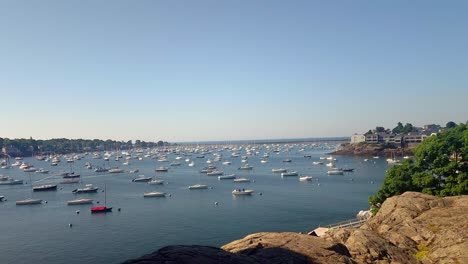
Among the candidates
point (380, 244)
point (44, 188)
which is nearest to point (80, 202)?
point (44, 188)

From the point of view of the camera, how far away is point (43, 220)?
67.6 meters

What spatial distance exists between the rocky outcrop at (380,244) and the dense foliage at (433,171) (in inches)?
423

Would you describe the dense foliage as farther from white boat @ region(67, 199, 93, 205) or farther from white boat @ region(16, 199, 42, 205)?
white boat @ region(16, 199, 42, 205)

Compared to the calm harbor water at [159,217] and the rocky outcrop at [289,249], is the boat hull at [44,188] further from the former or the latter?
the rocky outcrop at [289,249]

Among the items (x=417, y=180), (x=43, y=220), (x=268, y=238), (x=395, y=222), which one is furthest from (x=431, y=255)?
(x=43, y=220)

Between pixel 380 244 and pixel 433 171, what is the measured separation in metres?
23.6

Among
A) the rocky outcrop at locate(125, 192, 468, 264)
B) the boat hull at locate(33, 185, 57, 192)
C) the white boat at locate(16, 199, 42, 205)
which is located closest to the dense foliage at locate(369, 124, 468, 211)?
the rocky outcrop at locate(125, 192, 468, 264)

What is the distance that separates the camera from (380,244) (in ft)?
72.9

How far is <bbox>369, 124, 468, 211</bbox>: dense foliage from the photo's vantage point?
3897 cm

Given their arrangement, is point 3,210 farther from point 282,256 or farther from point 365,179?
point 365,179

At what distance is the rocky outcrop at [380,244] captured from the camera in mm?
15656

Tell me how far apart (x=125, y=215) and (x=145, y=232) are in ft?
44.9

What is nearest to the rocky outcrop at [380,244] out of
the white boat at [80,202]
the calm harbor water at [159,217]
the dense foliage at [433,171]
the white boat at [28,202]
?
A: the dense foliage at [433,171]

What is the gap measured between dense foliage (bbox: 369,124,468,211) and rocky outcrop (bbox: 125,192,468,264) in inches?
423
